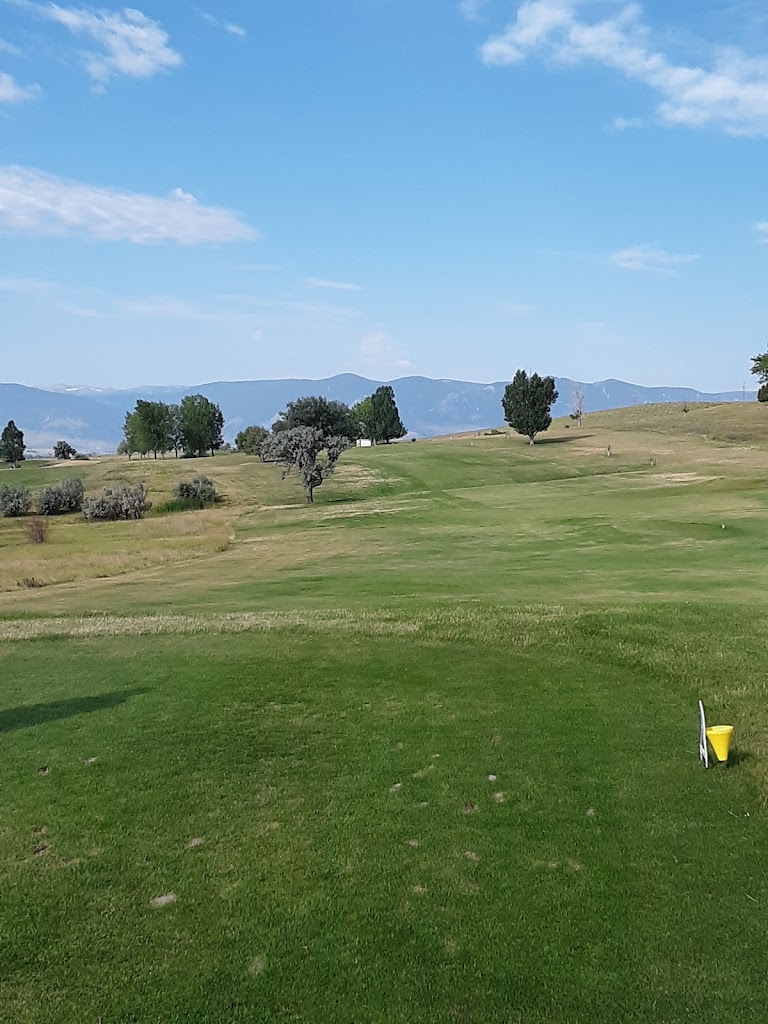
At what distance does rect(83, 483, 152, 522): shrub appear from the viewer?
7038cm

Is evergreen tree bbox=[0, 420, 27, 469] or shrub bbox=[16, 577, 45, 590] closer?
shrub bbox=[16, 577, 45, 590]

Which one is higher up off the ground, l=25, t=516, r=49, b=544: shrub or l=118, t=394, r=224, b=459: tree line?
l=118, t=394, r=224, b=459: tree line

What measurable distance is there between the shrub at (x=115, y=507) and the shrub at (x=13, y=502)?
318 inches

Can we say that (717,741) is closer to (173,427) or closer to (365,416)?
(173,427)

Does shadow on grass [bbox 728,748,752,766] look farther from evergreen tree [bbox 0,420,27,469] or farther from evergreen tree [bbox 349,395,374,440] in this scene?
evergreen tree [bbox 0,420,27,469]

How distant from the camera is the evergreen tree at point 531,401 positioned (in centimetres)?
11350

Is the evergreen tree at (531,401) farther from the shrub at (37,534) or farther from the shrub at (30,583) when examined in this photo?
the shrub at (30,583)

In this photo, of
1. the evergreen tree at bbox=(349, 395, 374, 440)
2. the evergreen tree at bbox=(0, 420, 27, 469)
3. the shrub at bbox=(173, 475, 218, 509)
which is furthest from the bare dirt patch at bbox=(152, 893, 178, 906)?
the evergreen tree at bbox=(0, 420, 27, 469)

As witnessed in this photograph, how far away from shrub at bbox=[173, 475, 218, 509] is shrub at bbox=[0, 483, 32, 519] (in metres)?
13.9

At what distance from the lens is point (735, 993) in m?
7.12

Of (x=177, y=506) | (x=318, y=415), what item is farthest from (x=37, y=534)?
(x=318, y=415)

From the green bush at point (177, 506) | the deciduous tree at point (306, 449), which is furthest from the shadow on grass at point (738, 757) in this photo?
the green bush at point (177, 506)

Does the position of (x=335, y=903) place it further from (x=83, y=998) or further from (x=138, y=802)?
(x=138, y=802)

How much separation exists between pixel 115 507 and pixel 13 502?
12028mm
